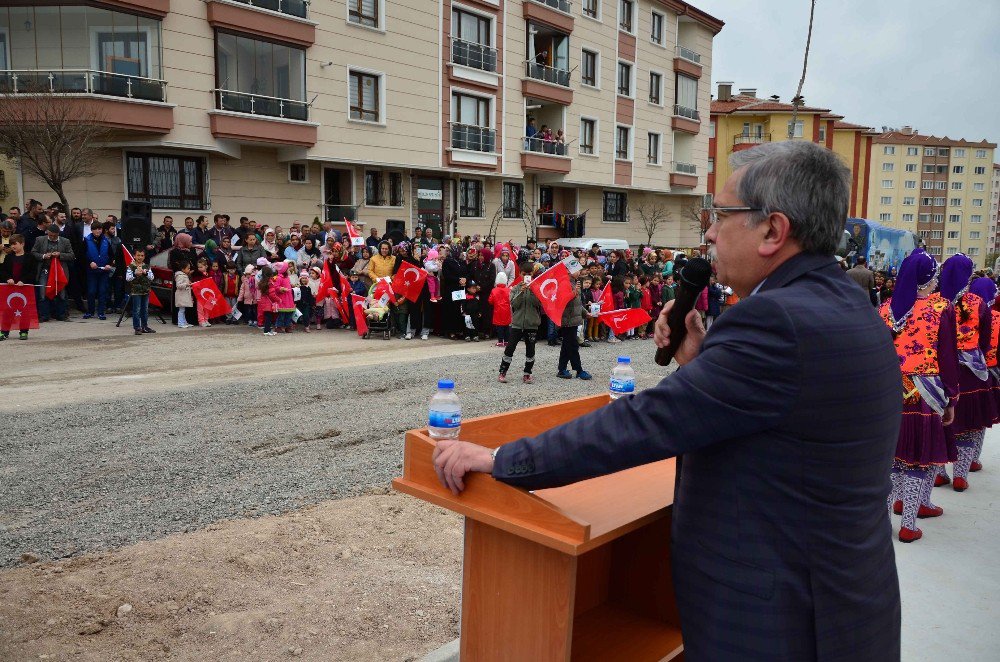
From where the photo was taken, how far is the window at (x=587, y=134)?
3681 cm

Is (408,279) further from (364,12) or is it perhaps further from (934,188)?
(934,188)

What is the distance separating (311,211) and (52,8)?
364 inches

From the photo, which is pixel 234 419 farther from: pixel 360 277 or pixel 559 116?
pixel 559 116

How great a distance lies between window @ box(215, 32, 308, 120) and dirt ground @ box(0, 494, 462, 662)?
20706 mm

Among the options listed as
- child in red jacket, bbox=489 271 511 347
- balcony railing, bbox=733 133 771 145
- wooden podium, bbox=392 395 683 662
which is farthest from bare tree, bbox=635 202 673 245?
wooden podium, bbox=392 395 683 662

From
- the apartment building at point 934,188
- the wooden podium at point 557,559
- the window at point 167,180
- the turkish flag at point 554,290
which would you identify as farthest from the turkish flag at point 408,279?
the apartment building at point 934,188

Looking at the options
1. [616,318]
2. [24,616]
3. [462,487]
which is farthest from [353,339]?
[462,487]

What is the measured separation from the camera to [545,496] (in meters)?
2.76

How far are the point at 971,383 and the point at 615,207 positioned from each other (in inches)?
1362

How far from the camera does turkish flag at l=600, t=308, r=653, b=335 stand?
13672mm

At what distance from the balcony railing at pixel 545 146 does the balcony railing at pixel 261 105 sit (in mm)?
11308

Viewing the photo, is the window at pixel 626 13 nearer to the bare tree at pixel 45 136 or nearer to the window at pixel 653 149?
the window at pixel 653 149

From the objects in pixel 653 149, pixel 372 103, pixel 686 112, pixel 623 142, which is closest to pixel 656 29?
pixel 686 112

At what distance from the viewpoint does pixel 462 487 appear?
2.35 m
